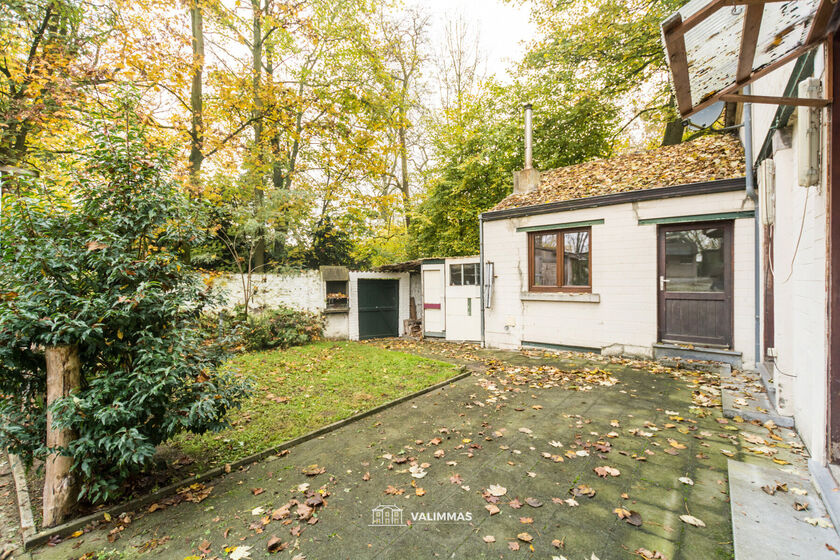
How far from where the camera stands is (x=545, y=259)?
7.93 m

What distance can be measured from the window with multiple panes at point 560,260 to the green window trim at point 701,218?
1.12 m

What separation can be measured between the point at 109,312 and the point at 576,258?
7594mm

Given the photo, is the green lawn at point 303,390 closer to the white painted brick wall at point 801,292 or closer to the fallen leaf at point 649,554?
the fallen leaf at point 649,554

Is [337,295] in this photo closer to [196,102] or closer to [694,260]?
[196,102]

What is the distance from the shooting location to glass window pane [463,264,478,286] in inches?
383

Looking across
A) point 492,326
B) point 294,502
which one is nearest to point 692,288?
point 492,326

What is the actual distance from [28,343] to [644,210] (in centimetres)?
839

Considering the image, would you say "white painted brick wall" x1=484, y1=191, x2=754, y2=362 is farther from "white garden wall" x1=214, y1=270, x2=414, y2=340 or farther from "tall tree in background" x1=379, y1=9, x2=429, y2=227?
"tall tree in background" x1=379, y1=9, x2=429, y2=227

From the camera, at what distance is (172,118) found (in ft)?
27.3

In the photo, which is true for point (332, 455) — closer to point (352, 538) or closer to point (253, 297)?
point (352, 538)

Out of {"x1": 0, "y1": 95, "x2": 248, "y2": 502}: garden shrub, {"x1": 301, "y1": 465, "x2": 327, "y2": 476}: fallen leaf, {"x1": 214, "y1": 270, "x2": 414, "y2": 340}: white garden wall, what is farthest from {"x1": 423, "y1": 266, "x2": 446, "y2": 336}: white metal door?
{"x1": 0, "y1": 95, "x2": 248, "y2": 502}: garden shrub

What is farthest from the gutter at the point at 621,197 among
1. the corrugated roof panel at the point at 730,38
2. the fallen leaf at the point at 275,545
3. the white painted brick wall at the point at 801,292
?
the fallen leaf at the point at 275,545

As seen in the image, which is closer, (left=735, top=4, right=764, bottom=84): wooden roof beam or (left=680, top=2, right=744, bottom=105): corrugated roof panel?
(left=735, top=4, right=764, bottom=84): wooden roof beam

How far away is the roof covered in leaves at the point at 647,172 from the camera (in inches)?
249
